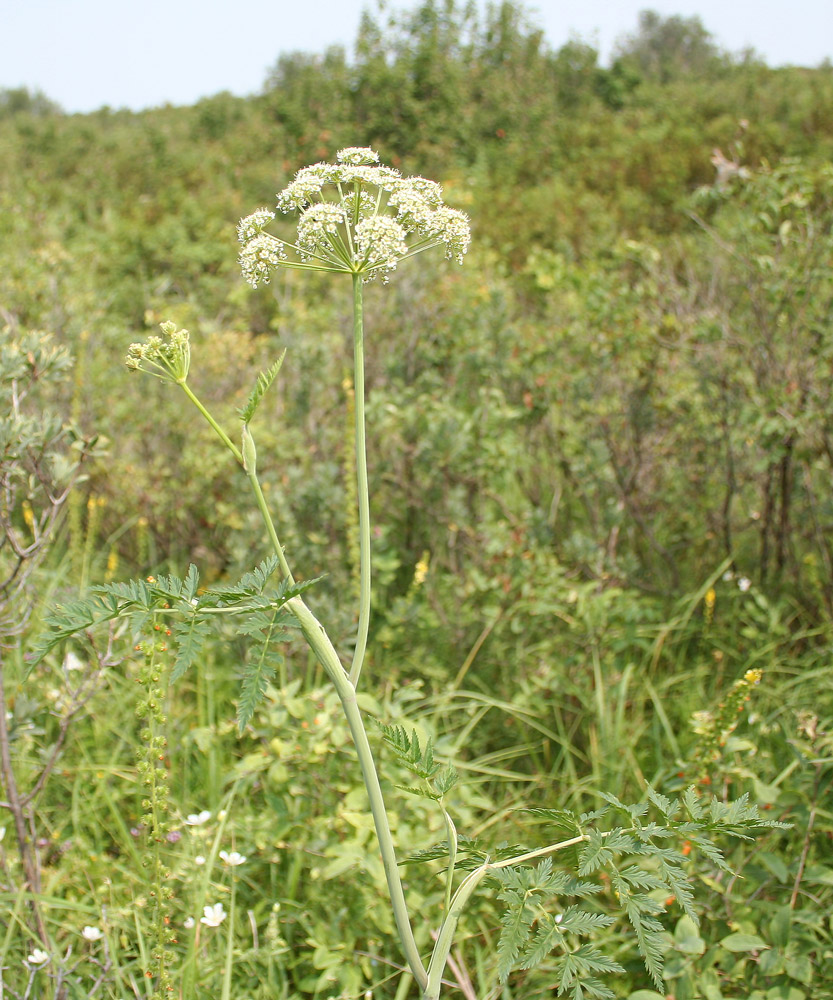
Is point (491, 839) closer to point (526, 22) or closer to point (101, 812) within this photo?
point (101, 812)

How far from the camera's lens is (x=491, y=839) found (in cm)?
235

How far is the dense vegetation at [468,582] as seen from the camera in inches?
77.1

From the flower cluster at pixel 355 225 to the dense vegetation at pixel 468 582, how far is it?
460mm

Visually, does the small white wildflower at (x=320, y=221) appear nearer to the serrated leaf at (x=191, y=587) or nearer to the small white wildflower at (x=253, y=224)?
the small white wildflower at (x=253, y=224)

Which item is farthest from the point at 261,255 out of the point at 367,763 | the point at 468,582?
the point at 468,582

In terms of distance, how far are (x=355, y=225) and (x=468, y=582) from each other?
7.14 ft

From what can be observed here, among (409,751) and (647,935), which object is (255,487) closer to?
(409,751)

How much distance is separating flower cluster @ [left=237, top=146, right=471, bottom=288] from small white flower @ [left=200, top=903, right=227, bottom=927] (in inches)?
56.6

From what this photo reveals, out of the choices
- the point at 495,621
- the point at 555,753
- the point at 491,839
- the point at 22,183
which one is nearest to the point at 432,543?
the point at 495,621

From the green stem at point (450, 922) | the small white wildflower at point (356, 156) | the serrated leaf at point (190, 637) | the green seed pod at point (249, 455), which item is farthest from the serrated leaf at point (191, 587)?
the small white wildflower at point (356, 156)

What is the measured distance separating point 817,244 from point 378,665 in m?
2.47

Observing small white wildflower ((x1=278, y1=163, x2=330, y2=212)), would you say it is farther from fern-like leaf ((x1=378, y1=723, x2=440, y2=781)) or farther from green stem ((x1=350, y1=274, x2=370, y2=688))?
Result: fern-like leaf ((x1=378, y1=723, x2=440, y2=781))

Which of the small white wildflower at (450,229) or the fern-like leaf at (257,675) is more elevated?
the small white wildflower at (450,229)

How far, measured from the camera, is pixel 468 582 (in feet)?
10.4
